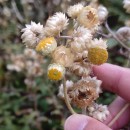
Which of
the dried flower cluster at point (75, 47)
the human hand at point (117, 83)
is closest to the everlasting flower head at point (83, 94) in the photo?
the dried flower cluster at point (75, 47)

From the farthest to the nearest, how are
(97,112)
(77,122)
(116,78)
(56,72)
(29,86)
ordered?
1. (29,86)
2. (116,78)
3. (97,112)
4. (77,122)
5. (56,72)

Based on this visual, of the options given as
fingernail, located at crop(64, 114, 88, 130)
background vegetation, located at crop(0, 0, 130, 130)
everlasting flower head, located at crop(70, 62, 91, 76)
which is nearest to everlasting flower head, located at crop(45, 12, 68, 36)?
everlasting flower head, located at crop(70, 62, 91, 76)

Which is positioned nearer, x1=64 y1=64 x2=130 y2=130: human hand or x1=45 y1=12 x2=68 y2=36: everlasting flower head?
x1=45 y1=12 x2=68 y2=36: everlasting flower head

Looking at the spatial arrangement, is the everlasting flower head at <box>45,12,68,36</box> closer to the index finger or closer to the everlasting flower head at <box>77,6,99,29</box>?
the everlasting flower head at <box>77,6,99,29</box>

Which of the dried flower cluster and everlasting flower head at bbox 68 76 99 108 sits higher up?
the dried flower cluster

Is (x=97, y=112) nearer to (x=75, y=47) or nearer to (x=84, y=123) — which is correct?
(x=84, y=123)

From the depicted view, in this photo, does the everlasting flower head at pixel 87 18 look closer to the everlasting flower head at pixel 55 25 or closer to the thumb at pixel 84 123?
the everlasting flower head at pixel 55 25

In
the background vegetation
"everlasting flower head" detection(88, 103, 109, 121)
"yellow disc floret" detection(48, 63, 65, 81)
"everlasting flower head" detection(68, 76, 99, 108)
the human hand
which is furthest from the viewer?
the background vegetation

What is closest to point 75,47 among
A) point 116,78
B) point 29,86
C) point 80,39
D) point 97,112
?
point 80,39
